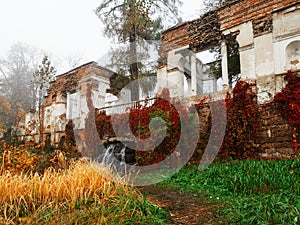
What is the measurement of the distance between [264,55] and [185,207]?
601 cm

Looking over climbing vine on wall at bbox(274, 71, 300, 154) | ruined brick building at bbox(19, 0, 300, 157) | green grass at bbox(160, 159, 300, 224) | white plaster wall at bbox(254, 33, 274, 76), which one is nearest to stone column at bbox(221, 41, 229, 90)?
ruined brick building at bbox(19, 0, 300, 157)

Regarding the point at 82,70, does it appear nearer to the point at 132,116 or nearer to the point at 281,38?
the point at 132,116

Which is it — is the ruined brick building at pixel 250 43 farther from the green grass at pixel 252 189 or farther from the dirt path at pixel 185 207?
the dirt path at pixel 185 207

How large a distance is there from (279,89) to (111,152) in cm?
658

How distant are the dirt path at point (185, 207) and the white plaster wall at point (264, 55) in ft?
16.6

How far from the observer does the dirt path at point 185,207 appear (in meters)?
3.09

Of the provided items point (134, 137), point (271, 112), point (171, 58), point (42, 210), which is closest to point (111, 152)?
point (134, 137)

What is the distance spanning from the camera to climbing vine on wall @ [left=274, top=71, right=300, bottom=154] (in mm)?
6551

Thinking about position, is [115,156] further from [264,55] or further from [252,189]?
[264,55]

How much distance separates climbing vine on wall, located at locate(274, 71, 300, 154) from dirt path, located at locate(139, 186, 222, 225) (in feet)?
13.3

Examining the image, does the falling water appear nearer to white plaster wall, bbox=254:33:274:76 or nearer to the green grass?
the green grass

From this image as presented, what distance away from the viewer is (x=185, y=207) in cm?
364

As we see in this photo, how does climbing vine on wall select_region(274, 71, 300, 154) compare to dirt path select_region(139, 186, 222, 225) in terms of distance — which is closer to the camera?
dirt path select_region(139, 186, 222, 225)

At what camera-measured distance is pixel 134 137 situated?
886cm
